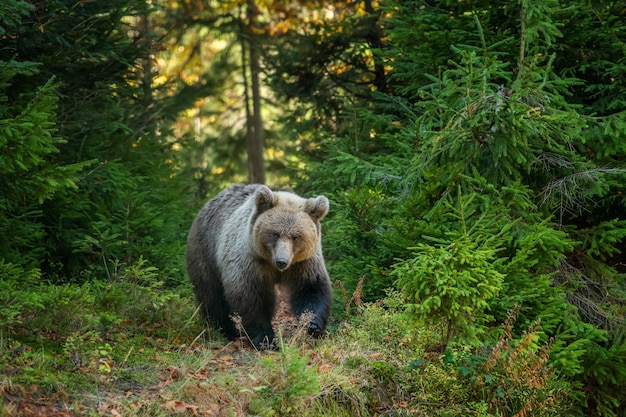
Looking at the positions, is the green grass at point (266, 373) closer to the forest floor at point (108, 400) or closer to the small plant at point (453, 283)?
the forest floor at point (108, 400)

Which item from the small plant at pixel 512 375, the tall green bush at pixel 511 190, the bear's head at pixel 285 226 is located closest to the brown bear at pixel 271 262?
the bear's head at pixel 285 226

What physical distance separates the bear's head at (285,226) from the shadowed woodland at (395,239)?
2.38 ft

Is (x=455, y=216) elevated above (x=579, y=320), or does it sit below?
above

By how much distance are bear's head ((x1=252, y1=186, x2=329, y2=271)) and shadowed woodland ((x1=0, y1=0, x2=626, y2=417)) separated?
0.73 m

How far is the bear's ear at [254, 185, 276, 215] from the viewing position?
812 centimetres

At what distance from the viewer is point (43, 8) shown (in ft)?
29.3

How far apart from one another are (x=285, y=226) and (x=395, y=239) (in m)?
1.14

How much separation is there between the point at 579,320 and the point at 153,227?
5865 millimetres

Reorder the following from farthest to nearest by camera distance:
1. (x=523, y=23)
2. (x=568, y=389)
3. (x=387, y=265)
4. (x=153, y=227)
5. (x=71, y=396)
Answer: (x=153, y=227) < (x=387, y=265) < (x=523, y=23) < (x=568, y=389) < (x=71, y=396)

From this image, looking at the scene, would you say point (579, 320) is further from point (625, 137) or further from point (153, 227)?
point (153, 227)

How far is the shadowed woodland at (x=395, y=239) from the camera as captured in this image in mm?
6406

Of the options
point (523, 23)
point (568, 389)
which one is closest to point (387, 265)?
point (568, 389)

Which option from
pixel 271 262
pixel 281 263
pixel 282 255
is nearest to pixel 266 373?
pixel 281 263

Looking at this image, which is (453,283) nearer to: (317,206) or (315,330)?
(315,330)
